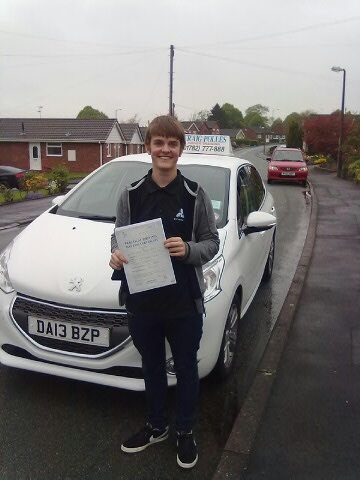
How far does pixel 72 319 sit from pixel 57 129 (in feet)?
127

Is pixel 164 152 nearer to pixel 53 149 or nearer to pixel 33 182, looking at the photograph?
pixel 33 182

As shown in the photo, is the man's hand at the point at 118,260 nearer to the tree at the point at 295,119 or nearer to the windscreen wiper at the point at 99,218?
the windscreen wiper at the point at 99,218

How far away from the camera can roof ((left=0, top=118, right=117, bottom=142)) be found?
38.4 meters

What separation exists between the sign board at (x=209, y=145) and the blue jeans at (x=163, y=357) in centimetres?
354

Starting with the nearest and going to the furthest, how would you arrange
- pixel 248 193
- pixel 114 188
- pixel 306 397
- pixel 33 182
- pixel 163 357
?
pixel 163 357 → pixel 306 397 → pixel 114 188 → pixel 248 193 → pixel 33 182

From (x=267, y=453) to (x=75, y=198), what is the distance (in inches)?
113

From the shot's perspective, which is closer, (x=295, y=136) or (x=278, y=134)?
(x=295, y=136)

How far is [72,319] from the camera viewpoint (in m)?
3.13

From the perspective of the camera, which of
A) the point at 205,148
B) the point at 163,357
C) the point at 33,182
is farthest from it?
the point at 33,182

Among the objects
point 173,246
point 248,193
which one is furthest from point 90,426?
point 248,193

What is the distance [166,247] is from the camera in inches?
95.6

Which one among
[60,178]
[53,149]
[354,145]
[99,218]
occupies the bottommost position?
[60,178]

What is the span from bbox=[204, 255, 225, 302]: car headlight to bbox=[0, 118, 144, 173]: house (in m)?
35.6

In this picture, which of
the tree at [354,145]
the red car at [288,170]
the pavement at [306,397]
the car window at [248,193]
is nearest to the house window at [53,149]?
the red car at [288,170]
